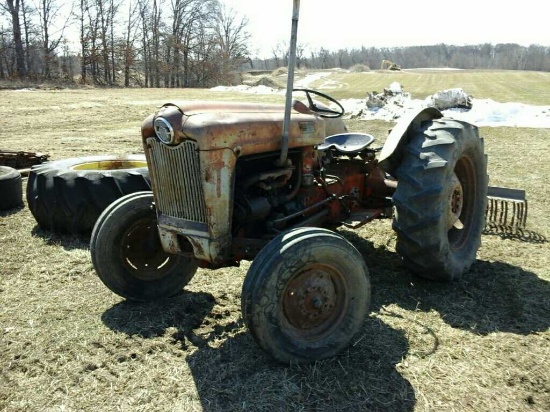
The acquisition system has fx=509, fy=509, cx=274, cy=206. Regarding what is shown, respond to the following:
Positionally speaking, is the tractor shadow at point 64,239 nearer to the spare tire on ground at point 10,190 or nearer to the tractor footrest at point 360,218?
the spare tire on ground at point 10,190

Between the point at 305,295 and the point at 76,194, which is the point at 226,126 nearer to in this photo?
the point at 305,295

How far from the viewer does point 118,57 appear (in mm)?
39000

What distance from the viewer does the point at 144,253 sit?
3791 millimetres

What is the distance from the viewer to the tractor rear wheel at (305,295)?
Answer: 2.70m

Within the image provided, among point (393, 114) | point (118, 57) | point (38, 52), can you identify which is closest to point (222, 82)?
point (118, 57)

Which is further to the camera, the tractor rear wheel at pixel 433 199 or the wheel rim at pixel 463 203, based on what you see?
the wheel rim at pixel 463 203

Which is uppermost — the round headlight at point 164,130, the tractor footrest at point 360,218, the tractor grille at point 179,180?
the round headlight at point 164,130

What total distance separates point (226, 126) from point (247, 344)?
53.9 inches

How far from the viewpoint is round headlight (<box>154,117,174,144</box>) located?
2.93 m

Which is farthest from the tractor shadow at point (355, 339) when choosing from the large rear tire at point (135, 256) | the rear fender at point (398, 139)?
the rear fender at point (398, 139)

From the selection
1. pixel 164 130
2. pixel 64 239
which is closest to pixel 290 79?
pixel 164 130

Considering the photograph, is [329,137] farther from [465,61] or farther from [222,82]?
[465,61]

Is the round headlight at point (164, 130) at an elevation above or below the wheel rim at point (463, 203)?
above

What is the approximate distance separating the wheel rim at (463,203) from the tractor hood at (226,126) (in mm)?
1585
